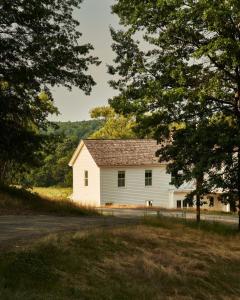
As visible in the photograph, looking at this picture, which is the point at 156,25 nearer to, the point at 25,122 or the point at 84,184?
the point at 25,122

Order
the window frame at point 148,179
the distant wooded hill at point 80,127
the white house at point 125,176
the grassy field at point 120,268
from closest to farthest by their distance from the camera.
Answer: the grassy field at point 120,268
the white house at point 125,176
the window frame at point 148,179
the distant wooded hill at point 80,127

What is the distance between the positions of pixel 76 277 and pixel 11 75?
6.94 metres

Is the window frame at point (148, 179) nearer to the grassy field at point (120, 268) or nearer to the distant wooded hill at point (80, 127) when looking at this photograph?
the grassy field at point (120, 268)

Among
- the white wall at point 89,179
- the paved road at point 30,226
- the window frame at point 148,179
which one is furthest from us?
the window frame at point 148,179

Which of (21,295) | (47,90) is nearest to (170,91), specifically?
(47,90)

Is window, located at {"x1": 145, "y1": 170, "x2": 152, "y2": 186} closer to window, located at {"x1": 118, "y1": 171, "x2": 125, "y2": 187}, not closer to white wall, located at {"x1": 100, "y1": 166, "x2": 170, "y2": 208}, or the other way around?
white wall, located at {"x1": 100, "y1": 166, "x2": 170, "y2": 208}

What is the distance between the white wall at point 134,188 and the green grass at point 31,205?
27141 mm

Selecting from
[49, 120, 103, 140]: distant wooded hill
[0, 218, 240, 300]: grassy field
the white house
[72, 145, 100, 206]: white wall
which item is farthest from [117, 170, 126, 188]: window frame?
[49, 120, 103, 140]: distant wooded hill

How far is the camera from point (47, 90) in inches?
661

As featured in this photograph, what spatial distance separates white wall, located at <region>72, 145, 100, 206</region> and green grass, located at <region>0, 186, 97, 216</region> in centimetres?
2673

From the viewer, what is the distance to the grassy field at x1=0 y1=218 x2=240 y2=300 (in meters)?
10.8

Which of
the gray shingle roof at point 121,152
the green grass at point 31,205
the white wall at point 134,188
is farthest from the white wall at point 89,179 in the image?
the green grass at point 31,205

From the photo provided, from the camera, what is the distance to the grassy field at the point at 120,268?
424 inches

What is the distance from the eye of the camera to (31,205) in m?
23.1
